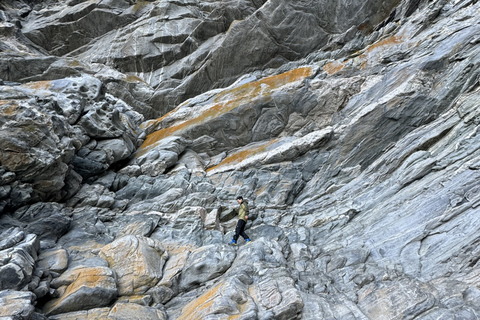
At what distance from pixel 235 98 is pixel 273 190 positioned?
9.84m

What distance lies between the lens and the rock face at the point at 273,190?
982 cm

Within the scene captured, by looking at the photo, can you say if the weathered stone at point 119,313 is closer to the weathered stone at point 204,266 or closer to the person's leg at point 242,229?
the weathered stone at point 204,266

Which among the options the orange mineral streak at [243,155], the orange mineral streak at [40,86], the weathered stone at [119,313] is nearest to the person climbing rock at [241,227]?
the weathered stone at [119,313]

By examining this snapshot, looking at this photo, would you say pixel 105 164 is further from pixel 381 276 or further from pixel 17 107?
pixel 381 276

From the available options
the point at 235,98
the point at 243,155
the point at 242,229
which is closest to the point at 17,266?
Result: the point at 242,229

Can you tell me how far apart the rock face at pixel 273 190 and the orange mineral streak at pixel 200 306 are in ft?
0.29

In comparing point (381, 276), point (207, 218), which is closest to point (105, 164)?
point (207, 218)

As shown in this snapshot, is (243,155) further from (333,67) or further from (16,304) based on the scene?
(16,304)

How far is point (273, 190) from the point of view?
18609 mm

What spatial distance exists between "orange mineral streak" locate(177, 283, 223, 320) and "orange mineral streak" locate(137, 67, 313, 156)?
1539 centimetres

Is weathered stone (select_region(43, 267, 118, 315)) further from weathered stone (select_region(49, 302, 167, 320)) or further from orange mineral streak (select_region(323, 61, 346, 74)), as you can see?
orange mineral streak (select_region(323, 61, 346, 74))

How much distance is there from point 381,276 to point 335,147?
10.1 m

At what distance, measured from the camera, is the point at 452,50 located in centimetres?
1753

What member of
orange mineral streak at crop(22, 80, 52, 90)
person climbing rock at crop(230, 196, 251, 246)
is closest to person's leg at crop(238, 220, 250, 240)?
person climbing rock at crop(230, 196, 251, 246)
